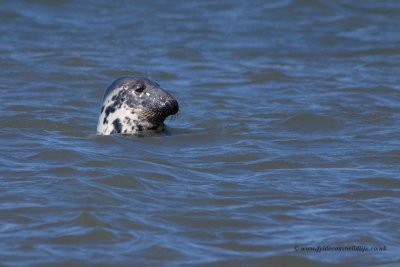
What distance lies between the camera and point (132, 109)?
9859 millimetres

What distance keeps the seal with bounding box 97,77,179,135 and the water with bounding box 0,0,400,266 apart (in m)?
0.21

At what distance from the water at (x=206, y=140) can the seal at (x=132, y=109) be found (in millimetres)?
213

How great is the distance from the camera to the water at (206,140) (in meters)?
6.65

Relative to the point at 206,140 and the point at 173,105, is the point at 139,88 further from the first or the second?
the point at 206,140

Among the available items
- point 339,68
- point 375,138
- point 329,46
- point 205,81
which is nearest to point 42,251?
point 375,138

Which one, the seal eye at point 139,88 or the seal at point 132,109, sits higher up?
the seal eye at point 139,88

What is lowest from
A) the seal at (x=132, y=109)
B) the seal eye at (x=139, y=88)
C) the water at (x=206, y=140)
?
the water at (x=206, y=140)

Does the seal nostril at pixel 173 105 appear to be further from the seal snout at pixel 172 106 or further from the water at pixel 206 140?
the water at pixel 206 140

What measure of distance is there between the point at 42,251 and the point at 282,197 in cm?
206

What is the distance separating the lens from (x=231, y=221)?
703 centimetres

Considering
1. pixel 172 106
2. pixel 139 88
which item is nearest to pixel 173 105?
pixel 172 106

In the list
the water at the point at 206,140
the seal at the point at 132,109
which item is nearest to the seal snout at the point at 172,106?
the seal at the point at 132,109

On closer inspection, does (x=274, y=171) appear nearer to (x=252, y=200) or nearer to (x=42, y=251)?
(x=252, y=200)

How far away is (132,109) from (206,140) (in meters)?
0.75
